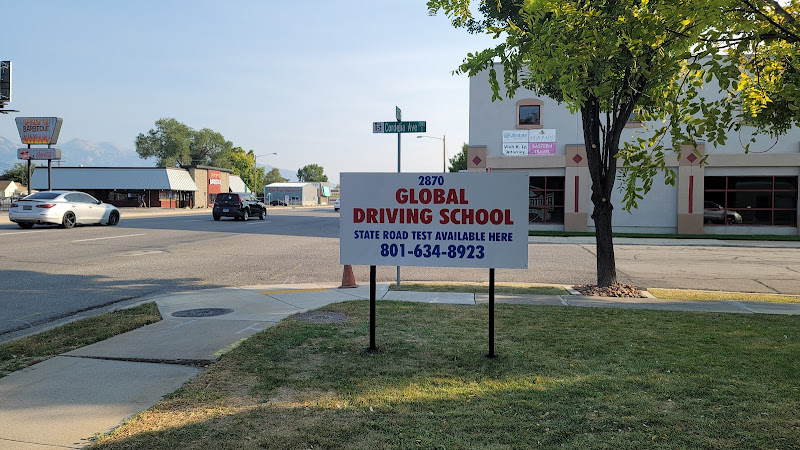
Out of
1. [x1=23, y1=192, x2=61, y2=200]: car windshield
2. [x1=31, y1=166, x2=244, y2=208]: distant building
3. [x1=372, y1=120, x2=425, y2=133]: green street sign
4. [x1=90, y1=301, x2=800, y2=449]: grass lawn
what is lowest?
[x1=90, y1=301, x2=800, y2=449]: grass lawn

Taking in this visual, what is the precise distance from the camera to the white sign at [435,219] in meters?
5.46

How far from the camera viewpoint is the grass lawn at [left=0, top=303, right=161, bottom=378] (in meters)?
5.33

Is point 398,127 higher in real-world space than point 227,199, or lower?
higher

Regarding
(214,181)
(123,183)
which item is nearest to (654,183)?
(123,183)

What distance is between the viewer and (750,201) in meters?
27.5

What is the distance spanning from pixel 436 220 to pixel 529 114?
79.8 ft

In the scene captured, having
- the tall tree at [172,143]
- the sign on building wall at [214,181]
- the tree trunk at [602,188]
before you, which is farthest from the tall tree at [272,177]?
the tree trunk at [602,188]

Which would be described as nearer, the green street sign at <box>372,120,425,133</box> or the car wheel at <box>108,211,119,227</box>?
the green street sign at <box>372,120,425,133</box>

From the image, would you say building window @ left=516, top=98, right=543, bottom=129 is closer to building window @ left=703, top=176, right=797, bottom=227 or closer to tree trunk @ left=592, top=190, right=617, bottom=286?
building window @ left=703, top=176, right=797, bottom=227

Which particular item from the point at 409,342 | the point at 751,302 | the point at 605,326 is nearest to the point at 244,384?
the point at 409,342

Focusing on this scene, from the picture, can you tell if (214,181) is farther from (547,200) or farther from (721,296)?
(721,296)

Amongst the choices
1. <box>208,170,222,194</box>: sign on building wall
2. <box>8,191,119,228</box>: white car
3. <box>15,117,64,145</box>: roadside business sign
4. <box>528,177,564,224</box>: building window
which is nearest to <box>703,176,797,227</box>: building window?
<box>528,177,564,224</box>: building window

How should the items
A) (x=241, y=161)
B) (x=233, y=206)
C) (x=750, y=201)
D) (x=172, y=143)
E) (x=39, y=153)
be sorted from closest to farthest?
(x=750, y=201), (x=233, y=206), (x=39, y=153), (x=172, y=143), (x=241, y=161)

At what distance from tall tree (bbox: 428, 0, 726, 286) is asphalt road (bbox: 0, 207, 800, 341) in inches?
123
